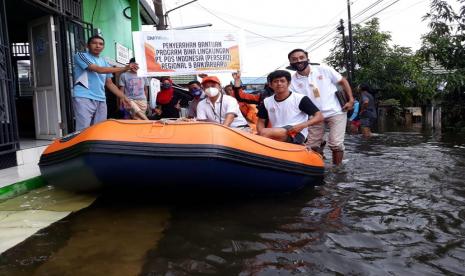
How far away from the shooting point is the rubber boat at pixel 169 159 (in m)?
3.34

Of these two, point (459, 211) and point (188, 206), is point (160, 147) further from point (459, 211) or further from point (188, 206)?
point (459, 211)

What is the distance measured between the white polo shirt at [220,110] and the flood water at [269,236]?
1057 mm

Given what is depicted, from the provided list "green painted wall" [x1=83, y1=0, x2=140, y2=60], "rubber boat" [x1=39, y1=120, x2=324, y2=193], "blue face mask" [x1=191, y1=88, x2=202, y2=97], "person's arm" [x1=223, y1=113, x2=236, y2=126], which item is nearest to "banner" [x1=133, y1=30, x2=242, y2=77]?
"person's arm" [x1=223, y1=113, x2=236, y2=126]

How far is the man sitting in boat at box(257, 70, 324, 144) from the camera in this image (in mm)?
4402

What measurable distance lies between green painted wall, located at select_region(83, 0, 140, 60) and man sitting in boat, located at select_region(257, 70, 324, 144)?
4.76 meters

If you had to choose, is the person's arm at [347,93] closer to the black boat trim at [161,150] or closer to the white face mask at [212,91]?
the white face mask at [212,91]

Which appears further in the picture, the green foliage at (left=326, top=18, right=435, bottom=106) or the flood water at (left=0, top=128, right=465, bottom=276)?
the green foliage at (left=326, top=18, right=435, bottom=106)

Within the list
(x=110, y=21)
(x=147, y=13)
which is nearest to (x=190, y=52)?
(x=110, y=21)

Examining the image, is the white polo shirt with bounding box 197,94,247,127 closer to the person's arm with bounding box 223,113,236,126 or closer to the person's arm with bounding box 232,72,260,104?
the person's arm with bounding box 223,113,236,126

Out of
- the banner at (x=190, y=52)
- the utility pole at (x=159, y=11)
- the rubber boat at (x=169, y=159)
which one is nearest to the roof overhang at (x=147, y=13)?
the utility pole at (x=159, y=11)

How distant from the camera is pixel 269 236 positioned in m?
2.95

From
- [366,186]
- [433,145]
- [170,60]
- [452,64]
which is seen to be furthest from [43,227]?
A: [452,64]

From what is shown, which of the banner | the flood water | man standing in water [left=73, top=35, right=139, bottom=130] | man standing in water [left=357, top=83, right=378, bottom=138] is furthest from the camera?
man standing in water [left=357, top=83, right=378, bottom=138]

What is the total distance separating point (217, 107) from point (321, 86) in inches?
55.7
